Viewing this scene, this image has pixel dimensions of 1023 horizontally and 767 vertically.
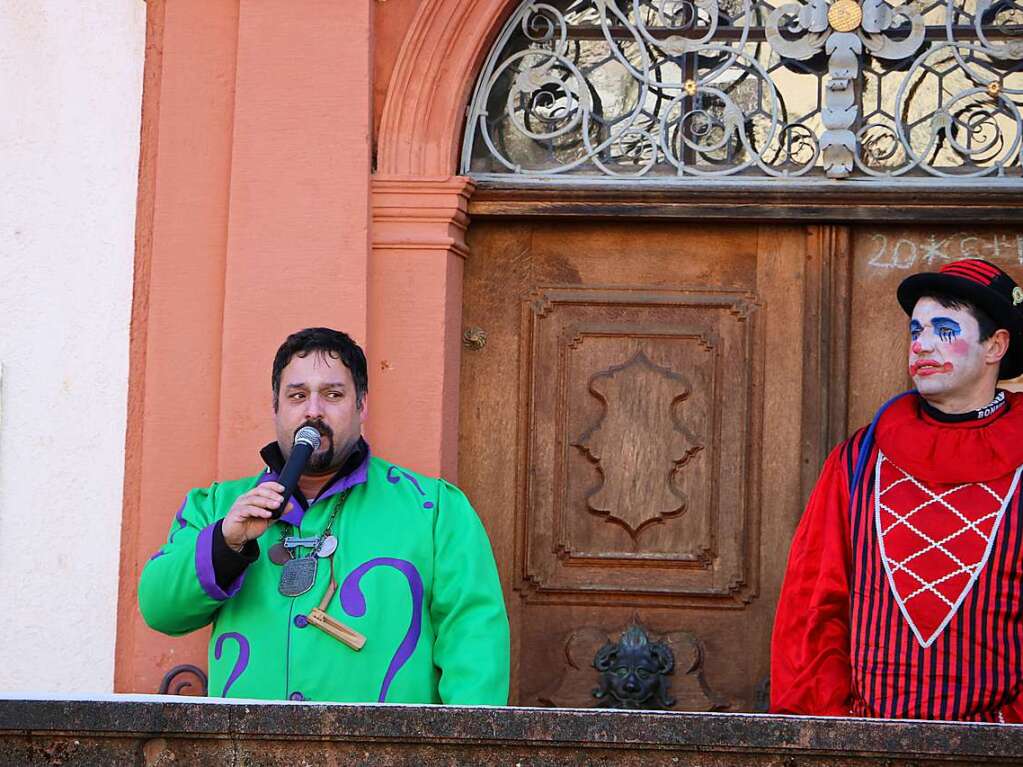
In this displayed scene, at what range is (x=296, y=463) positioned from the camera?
176 inches

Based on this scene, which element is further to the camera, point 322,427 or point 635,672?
point 635,672

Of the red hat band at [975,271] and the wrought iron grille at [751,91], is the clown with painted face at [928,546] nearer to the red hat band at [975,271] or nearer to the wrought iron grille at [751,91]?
the red hat band at [975,271]

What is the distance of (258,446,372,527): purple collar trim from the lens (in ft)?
15.8

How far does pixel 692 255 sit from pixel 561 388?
0.55 meters

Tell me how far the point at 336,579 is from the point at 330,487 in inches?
9.4

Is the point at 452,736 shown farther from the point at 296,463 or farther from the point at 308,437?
the point at 308,437

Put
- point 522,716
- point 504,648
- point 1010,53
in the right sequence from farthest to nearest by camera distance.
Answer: point 1010,53 → point 504,648 → point 522,716

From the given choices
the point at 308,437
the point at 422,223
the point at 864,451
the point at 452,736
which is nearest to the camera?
the point at 452,736

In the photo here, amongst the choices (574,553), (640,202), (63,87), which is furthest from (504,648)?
(63,87)

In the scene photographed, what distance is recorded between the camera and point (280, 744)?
369 centimetres

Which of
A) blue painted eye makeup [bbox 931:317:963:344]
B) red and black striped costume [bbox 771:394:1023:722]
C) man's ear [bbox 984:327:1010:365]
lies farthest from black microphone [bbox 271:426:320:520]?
man's ear [bbox 984:327:1010:365]

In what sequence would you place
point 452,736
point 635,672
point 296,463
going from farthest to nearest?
1. point 635,672
2. point 296,463
3. point 452,736

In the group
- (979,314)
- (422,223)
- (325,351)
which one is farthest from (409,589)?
(979,314)

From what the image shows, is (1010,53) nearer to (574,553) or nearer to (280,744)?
(574,553)
